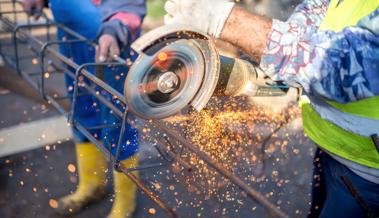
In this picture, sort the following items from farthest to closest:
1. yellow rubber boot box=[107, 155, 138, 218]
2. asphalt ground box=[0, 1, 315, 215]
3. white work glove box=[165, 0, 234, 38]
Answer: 1. asphalt ground box=[0, 1, 315, 215]
2. yellow rubber boot box=[107, 155, 138, 218]
3. white work glove box=[165, 0, 234, 38]

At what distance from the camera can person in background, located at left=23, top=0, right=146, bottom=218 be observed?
295 cm

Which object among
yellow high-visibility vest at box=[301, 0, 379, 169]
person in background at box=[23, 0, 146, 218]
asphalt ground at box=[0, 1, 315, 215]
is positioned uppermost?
yellow high-visibility vest at box=[301, 0, 379, 169]

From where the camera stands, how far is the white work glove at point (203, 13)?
1.76 m

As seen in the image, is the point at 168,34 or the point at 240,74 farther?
the point at 240,74

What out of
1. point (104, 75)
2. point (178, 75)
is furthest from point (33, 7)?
point (178, 75)

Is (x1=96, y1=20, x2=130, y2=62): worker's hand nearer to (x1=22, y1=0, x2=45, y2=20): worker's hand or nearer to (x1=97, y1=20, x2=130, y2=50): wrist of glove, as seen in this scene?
(x1=97, y1=20, x2=130, y2=50): wrist of glove

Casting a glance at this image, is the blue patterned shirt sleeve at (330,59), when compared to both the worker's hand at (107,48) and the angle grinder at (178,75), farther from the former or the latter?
the worker's hand at (107,48)

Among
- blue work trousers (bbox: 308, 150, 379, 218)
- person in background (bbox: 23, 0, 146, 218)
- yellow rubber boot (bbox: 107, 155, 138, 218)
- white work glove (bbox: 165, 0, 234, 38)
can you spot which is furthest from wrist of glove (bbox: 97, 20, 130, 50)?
blue work trousers (bbox: 308, 150, 379, 218)

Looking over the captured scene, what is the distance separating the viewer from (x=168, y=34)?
5.57 ft

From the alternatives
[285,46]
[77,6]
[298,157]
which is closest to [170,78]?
[285,46]

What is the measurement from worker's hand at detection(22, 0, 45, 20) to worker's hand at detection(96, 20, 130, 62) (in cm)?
103

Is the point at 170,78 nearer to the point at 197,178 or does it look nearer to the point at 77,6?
the point at 197,178

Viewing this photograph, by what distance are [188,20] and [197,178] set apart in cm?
141

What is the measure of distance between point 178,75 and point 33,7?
2271mm
